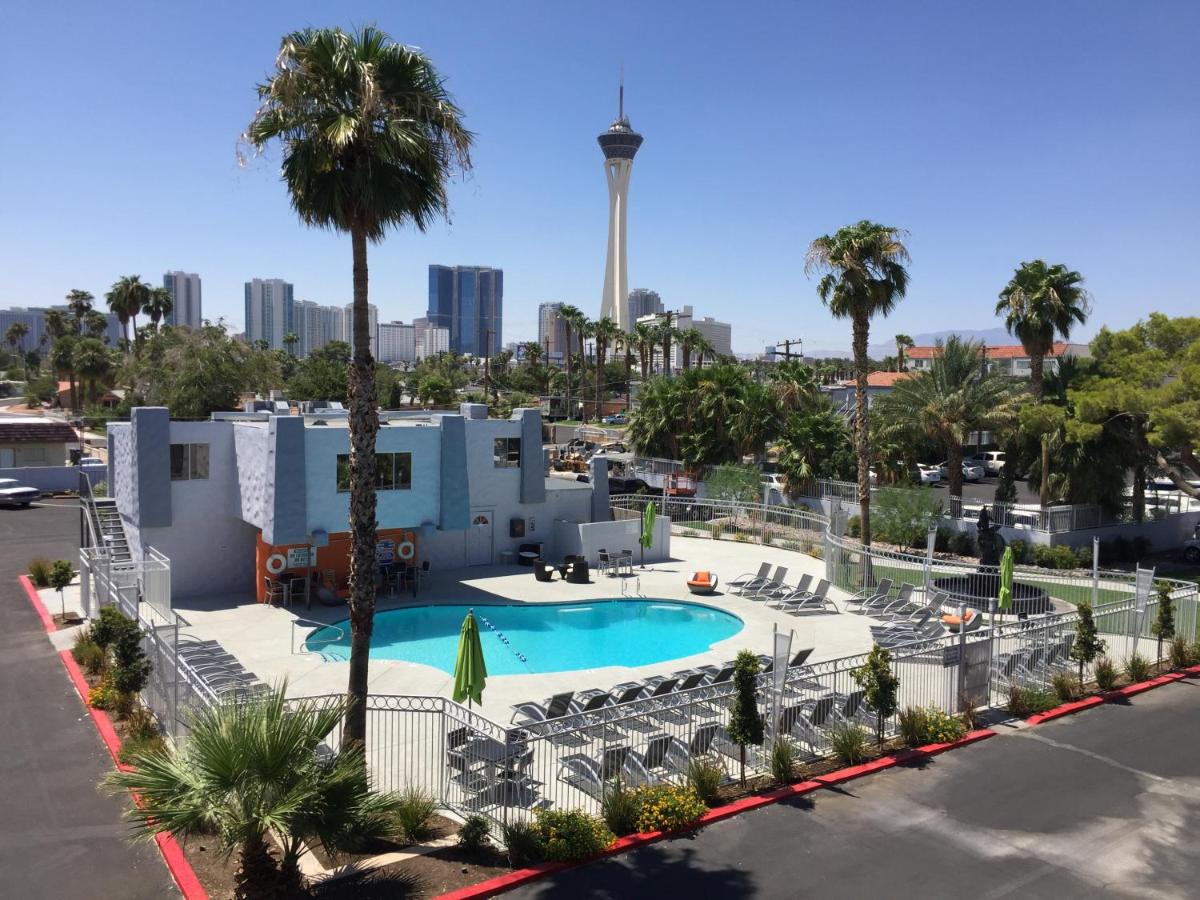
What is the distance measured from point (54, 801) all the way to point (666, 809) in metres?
8.34

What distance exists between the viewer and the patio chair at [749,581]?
26.2m

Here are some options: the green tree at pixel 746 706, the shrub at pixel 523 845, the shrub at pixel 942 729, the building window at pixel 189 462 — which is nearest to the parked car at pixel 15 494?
the building window at pixel 189 462

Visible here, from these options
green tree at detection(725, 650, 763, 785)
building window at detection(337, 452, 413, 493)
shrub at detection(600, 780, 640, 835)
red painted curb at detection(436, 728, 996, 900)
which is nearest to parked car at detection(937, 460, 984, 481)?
building window at detection(337, 452, 413, 493)

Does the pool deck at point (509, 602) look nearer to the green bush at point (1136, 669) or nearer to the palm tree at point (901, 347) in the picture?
the green bush at point (1136, 669)

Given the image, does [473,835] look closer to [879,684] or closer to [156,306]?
[879,684]

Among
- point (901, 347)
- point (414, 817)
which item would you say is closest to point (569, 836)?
point (414, 817)

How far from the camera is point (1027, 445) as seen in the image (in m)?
34.8

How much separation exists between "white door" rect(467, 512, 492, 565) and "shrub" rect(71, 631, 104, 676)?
12.4 m

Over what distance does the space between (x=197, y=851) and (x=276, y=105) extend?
964cm

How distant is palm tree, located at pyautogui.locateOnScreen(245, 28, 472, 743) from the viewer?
11.8 metres

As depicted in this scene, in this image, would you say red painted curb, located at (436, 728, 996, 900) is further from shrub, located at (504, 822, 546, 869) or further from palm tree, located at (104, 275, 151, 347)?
palm tree, located at (104, 275, 151, 347)

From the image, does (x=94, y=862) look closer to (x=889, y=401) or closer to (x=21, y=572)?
(x=21, y=572)

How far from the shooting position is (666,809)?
11375 mm

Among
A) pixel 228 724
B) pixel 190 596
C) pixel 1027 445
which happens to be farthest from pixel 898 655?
pixel 1027 445
